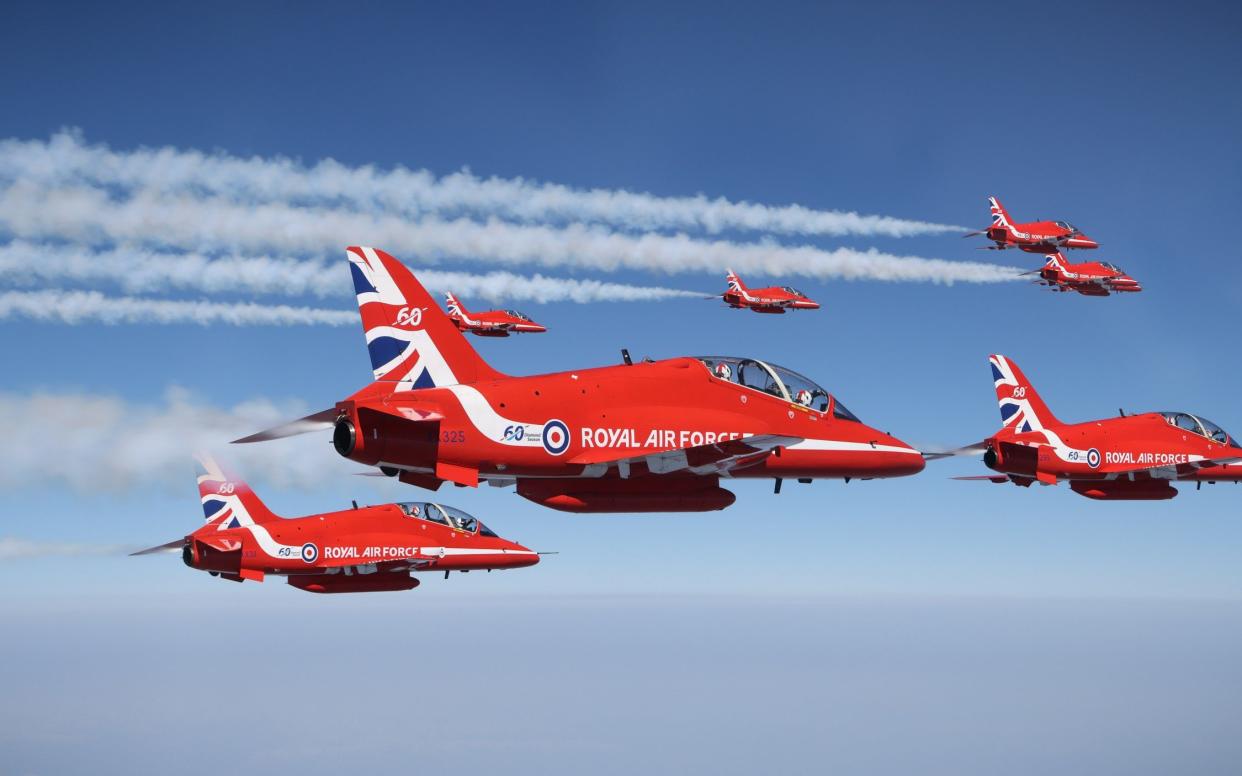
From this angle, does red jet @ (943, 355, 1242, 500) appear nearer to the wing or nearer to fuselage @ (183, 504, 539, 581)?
the wing

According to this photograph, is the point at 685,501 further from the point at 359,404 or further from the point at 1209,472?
the point at 1209,472

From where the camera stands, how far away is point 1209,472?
49.9m

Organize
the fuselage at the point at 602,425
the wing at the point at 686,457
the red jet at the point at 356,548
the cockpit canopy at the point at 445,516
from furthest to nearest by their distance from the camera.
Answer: the cockpit canopy at the point at 445,516, the red jet at the point at 356,548, the wing at the point at 686,457, the fuselage at the point at 602,425

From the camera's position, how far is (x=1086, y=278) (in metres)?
58.2

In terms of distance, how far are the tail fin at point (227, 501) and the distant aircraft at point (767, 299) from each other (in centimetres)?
3072

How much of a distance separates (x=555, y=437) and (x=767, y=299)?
41.9 meters

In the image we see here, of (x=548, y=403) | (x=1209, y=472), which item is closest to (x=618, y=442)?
(x=548, y=403)

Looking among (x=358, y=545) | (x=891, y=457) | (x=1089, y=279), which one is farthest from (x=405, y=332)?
(x=1089, y=279)

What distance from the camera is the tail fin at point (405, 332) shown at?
24.9 m

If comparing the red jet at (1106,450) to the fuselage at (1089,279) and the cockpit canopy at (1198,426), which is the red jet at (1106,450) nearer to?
the cockpit canopy at (1198,426)

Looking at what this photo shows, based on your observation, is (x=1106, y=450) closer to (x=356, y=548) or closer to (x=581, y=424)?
(x=581, y=424)

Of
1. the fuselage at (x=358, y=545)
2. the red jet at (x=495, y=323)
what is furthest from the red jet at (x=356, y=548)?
the red jet at (x=495, y=323)

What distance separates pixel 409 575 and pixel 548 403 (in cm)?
2965

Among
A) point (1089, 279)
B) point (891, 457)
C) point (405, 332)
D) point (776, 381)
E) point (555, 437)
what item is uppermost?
point (1089, 279)
